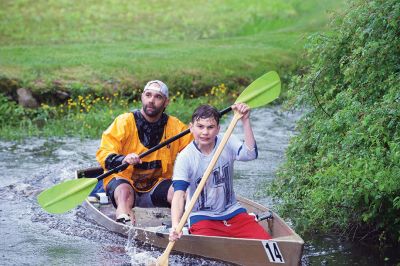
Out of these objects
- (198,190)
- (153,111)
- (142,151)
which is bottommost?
(198,190)

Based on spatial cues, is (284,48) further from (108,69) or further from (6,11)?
(6,11)

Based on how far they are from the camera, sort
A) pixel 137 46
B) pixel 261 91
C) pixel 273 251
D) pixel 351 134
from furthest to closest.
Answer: pixel 137 46 → pixel 261 91 → pixel 351 134 → pixel 273 251

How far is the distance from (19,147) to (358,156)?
24.4 feet

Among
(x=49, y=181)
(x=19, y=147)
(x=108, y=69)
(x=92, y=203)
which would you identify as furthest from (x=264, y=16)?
(x=92, y=203)

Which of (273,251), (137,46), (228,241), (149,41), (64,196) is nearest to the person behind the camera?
(273,251)

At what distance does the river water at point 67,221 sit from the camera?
815cm

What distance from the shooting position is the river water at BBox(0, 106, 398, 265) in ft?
26.7

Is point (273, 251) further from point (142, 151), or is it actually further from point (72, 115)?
point (72, 115)

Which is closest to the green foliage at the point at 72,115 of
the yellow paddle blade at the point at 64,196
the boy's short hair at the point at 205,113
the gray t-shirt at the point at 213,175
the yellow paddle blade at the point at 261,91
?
the yellow paddle blade at the point at 64,196

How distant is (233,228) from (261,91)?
1335mm

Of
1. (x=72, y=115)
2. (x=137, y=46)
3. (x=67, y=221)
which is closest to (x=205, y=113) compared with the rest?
(x=67, y=221)

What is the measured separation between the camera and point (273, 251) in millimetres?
7180

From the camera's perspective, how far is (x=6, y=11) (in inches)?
999

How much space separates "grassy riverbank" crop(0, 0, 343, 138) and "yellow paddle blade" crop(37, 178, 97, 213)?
300cm
